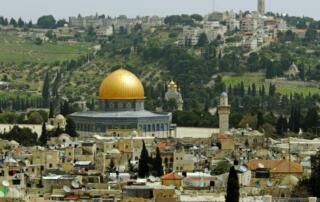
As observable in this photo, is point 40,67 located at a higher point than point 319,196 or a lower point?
lower

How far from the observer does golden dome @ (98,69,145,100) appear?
76250 millimetres

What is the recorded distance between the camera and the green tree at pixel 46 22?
182 m

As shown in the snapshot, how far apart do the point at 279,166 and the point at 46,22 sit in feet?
434

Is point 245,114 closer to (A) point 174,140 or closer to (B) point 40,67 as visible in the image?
(A) point 174,140

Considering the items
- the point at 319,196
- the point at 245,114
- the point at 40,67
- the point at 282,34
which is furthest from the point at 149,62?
the point at 319,196

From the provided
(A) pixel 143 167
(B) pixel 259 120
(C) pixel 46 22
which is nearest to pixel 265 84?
(B) pixel 259 120

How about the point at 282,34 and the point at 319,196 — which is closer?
the point at 319,196

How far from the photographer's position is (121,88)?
76.2m

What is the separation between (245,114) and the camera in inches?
3361

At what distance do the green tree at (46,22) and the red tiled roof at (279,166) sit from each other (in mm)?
127721

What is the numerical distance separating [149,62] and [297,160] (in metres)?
69.8

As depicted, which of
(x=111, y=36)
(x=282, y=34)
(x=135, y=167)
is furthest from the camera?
(x=111, y=36)

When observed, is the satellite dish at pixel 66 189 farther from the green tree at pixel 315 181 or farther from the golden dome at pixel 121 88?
the golden dome at pixel 121 88

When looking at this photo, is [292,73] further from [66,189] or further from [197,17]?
[66,189]
